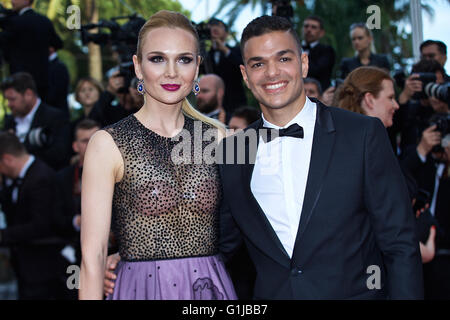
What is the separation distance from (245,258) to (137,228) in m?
2.19

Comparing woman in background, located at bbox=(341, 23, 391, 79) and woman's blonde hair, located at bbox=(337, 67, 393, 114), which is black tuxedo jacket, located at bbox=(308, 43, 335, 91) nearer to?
woman in background, located at bbox=(341, 23, 391, 79)

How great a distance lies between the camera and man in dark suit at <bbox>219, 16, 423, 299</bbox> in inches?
91.3

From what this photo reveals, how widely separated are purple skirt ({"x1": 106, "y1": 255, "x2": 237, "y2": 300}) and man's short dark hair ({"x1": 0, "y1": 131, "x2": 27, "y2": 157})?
3274mm

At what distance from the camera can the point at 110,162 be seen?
2455mm

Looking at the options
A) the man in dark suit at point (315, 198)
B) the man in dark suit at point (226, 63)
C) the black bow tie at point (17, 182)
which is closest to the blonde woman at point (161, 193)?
the man in dark suit at point (315, 198)

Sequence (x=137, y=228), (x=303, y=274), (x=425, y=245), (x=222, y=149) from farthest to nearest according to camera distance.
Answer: (x=425, y=245) → (x=222, y=149) → (x=137, y=228) → (x=303, y=274)

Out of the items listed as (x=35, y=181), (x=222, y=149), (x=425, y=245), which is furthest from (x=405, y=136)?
(x=35, y=181)

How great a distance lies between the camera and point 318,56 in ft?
19.9

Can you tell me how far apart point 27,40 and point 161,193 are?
185 inches

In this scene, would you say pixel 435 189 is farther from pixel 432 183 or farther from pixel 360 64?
pixel 360 64

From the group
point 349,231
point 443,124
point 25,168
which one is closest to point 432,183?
point 443,124

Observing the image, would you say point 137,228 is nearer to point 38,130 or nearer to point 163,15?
point 163,15

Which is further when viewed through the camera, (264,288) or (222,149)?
(222,149)

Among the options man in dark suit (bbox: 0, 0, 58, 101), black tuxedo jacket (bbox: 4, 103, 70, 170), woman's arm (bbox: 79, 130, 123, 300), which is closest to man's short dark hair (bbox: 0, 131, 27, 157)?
black tuxedo jacket (bbox: 4, 103, 70, 170)
